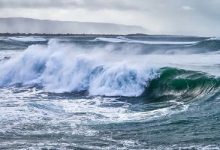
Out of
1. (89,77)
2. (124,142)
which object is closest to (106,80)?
(89,77)

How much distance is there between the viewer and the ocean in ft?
35.3

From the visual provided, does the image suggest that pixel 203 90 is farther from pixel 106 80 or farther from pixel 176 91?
pixel 106 80

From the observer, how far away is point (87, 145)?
10281 millimetres

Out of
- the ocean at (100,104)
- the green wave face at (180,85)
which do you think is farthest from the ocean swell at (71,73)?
the green wave face at (180,85)

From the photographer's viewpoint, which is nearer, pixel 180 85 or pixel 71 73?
pixel 180 85

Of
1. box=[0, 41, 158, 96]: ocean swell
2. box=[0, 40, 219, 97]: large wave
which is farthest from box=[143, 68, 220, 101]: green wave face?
box=[0, 41, 158, 96]: ocean swell

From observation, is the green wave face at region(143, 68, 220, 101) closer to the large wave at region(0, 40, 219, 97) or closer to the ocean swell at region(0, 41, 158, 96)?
the large wave at region(0, 40, 219, 97)

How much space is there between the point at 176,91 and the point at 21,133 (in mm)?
9362

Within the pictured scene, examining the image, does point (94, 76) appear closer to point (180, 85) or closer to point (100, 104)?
point (180, 85)

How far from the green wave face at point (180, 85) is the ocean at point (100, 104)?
0.04 metres

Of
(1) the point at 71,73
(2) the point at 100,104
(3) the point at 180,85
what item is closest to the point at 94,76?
(1) the point at 71,73

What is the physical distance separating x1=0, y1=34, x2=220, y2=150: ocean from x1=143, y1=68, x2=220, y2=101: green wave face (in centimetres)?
4

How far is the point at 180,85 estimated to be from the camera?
1994 centimetres

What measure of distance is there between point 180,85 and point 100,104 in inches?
191
